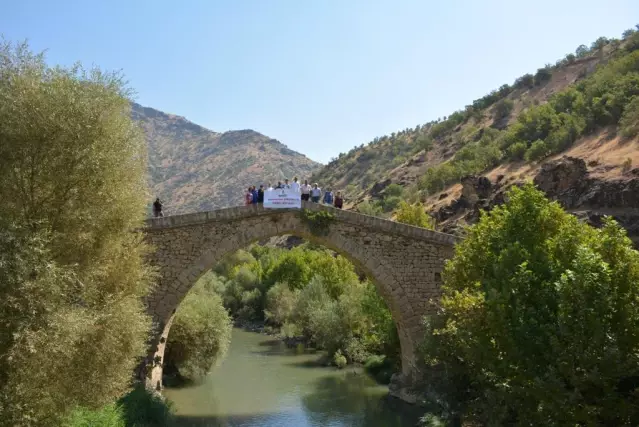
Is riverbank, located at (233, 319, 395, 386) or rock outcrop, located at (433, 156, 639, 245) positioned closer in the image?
riverbank, located at (233, 319, 395, 386)

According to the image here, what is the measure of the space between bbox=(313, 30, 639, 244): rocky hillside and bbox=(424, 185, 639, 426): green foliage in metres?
12.7

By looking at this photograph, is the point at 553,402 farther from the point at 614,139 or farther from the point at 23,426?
the point at 614,139

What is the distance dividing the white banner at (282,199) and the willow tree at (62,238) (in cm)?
549

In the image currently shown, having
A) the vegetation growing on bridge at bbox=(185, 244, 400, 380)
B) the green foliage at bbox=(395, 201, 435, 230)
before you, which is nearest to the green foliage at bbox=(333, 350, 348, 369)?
the vegetation growing on bridge at bbox=(185, 244, 400, 380)

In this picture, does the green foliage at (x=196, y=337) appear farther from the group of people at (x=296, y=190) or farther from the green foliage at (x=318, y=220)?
the green foliage at (x=318, y=220)

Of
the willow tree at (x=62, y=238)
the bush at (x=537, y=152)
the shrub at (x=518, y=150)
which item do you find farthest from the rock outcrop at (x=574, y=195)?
the willow tree at (x=62, y=238)

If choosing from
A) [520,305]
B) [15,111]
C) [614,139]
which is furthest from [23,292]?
[614,139]

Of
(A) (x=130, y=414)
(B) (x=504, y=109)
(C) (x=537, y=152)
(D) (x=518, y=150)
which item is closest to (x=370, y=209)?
(D) (x=518, y=150)

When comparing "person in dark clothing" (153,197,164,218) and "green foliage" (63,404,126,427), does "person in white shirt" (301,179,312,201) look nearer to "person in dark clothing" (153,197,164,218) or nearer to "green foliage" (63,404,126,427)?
"person in dark clothing" (153,197,164,218)

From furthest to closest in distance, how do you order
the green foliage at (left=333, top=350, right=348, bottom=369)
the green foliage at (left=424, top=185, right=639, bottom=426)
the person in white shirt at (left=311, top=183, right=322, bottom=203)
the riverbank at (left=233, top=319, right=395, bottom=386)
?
the green foliage at (left=333, top=350, right=348, bottom=369) → the riverbank at (left=233, top=319, right=395, bottom=386) → the person in white shirt at (left=311, top=183, right=322, bottom=203) → the green foliage at (left=424, top=185, right=639, bottom=426)

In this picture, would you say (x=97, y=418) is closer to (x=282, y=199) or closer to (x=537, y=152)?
(x=282, y=199)

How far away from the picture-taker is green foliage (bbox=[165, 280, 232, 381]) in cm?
1978

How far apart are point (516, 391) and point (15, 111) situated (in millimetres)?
8896

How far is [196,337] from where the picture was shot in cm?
2003
